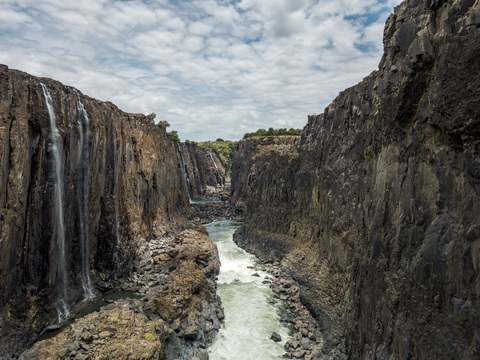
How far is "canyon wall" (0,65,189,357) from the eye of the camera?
15.0m

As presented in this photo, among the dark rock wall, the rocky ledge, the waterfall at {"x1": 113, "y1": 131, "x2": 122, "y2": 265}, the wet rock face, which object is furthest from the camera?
the dark rock wall

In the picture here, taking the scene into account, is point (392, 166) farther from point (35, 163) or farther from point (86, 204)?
point (86, 204)

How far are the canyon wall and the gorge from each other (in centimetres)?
11

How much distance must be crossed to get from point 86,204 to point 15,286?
828 centimetres

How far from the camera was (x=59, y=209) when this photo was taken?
1902 centimetres

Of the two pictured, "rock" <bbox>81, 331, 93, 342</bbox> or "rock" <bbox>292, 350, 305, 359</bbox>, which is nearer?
"rock" <bbox>81, 331, 93, 342</bbox>

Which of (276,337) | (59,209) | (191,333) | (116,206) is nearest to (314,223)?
(276,337)

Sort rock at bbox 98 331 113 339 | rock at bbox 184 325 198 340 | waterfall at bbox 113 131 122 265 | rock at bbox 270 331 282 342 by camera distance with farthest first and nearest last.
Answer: waterfall at bbox 113 131 122 265, rock at bbox 270 331 282 342, rock at bbox 184 325 198 340, rock at bbox 98 331 113 339

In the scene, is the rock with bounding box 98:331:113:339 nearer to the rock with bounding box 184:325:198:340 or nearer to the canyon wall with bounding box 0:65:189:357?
the rock with bounding box 184:325:198:340

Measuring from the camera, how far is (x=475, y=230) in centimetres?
693

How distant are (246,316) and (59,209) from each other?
14.6 metres

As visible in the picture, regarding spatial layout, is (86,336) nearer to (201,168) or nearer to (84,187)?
(84,187)

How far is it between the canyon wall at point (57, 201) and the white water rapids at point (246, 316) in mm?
9489

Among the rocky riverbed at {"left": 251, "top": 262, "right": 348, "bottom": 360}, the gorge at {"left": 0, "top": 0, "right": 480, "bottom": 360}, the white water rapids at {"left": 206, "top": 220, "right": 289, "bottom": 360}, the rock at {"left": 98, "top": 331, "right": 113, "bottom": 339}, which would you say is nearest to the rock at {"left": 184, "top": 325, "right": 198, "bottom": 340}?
the gorge at {"left": 0, "top": 0, "right": 480, "bottom": 360}
